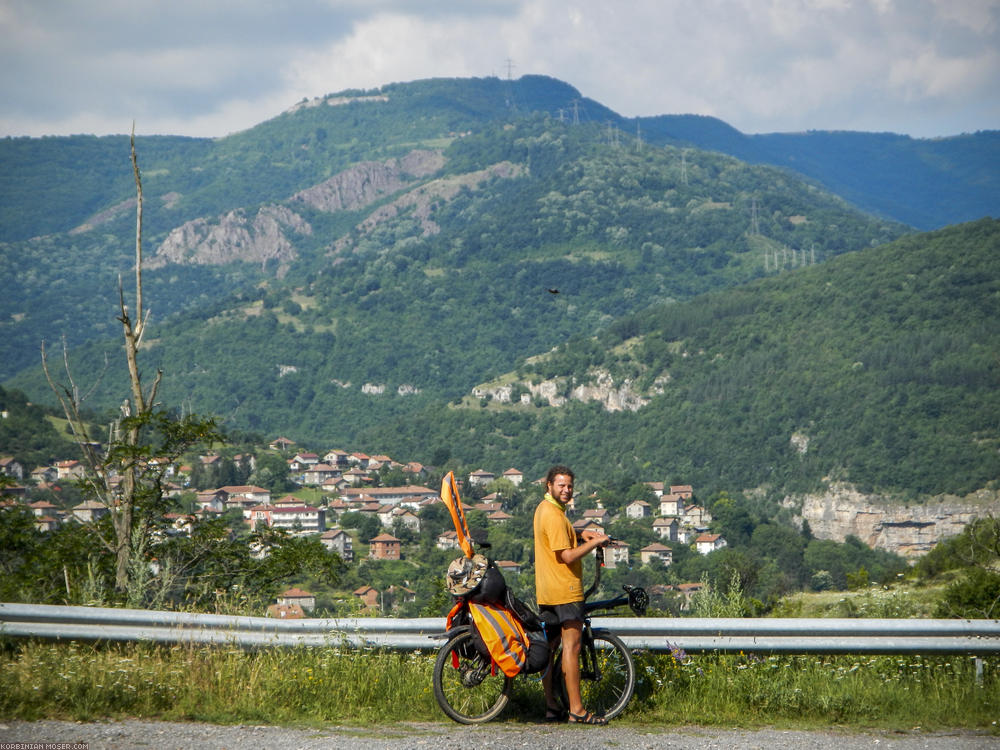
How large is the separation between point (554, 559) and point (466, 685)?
90 centimetres

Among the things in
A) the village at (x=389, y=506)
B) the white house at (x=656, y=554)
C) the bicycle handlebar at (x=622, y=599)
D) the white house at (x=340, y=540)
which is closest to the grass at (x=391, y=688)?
the bicycle handlebar at (x=622, y=599)

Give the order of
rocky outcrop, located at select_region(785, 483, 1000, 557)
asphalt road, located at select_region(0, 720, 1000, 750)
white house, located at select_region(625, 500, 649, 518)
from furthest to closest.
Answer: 1. white house, located at select_region(625, 500, 649, 518)
2. rocky outcrop, located at select_region(785, 483, 1000, 557)
3. asphalt road, located at select_region(0, 720, 1000, 750)

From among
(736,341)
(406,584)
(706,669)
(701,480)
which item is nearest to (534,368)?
(736,341)

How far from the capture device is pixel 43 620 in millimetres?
6727

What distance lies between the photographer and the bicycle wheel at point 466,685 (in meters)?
6.19

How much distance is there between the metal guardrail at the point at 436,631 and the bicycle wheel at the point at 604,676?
0.18 metres

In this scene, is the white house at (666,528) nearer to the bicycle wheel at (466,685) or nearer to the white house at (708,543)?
the white house at (708,543)

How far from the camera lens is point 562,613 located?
6.34 meters

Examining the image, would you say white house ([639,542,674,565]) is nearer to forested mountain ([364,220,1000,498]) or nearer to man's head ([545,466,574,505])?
forested mountain ([364,220,1000,498])

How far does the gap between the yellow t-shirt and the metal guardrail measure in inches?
21.4

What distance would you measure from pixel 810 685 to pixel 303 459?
4592 inches

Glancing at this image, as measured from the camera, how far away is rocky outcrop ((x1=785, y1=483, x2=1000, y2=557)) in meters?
95.7

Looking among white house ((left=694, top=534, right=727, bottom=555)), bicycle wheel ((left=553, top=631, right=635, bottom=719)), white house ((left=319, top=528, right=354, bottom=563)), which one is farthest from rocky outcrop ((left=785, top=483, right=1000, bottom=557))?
bicycle wheel ((left=553, top=631, right=635, bottom=719))

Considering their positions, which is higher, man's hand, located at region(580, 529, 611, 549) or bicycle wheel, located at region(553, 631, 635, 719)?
man's hand, located at region(580, 529, 611, 549)
